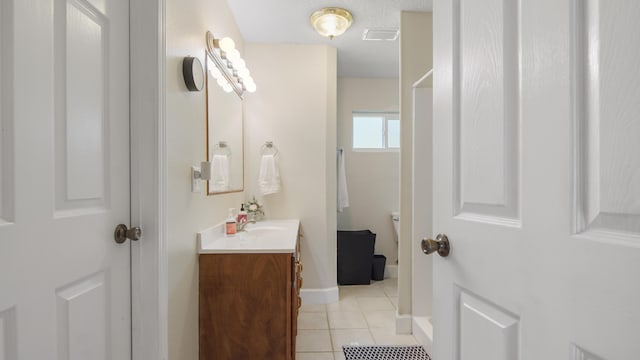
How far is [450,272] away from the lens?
2.68 feet

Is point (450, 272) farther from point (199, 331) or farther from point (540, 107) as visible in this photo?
point (199, 331)

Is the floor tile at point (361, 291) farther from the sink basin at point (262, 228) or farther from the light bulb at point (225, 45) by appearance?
the light bulb at point (225, 45)

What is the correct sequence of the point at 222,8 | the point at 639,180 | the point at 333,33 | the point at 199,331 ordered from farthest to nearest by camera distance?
the point at 333,33, the point at 222,8, the point at 199,331, the point at 639,180

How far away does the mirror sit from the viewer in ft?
5.99

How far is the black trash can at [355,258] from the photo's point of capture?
336 centimetres

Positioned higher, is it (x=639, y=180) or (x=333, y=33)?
(x=333, y=33)

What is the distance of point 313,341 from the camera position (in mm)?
2193

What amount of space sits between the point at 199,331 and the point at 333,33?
230 cm

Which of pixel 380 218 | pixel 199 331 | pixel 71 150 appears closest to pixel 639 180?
pixel 71 150

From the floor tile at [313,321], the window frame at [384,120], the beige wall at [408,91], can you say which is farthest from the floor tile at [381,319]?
the window frame at [384,120]

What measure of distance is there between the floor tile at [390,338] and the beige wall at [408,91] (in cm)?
17

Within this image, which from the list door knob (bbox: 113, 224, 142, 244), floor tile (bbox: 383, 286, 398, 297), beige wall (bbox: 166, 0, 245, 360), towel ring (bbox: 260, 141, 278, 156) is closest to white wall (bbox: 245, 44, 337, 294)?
towel ring (bbox: 260, 141, 278, 156)

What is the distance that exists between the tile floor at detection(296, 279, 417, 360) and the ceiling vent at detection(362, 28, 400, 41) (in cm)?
248

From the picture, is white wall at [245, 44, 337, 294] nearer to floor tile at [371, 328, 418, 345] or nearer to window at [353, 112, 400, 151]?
floor tile at [371, 328, 418, 345]
